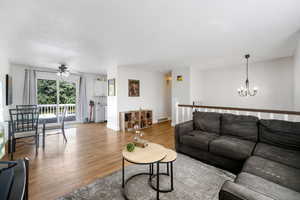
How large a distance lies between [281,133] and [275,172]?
0.99 metres

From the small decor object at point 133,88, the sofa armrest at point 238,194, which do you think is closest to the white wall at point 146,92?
the small decor object at point 133,88

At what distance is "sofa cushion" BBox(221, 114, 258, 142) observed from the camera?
240cm

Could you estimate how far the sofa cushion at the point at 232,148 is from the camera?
6.58 feet

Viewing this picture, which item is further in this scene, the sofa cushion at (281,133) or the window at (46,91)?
the window at (46,91)

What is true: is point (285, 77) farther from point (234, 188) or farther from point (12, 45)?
point (12, 45)

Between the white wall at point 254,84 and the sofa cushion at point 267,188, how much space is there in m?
4.08

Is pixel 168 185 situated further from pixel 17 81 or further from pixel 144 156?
pixel 17 81

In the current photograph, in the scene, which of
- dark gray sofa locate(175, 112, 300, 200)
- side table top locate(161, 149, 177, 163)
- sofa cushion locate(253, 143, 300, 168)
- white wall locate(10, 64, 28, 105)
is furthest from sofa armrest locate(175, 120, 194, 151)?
white wall locate(10, 64, 28, 105)

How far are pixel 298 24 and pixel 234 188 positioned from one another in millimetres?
2779

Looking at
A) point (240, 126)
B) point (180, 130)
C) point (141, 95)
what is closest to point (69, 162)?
point (180, 130)

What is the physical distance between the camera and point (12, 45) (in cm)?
287

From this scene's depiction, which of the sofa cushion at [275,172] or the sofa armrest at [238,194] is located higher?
the sofa armrest at [238,194]

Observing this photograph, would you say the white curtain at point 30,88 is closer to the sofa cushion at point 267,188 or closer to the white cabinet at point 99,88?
the white cabinet at point 99,88

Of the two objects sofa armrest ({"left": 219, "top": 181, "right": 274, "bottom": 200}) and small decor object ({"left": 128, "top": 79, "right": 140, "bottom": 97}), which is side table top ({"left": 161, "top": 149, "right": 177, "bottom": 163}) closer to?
sofa armrest ({"left": 219, "top": 181, "right": 274, "bottom": 200})
